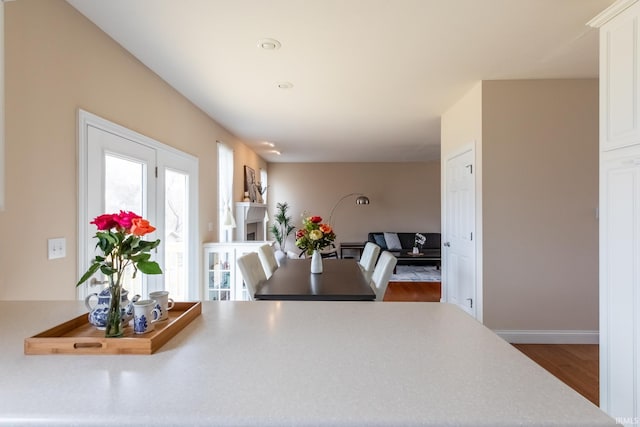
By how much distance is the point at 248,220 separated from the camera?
18.6 ft

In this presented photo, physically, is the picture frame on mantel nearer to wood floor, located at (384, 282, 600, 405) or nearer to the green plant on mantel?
the green plant on mantel

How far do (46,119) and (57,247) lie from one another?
2.23 ft

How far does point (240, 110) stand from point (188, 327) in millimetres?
3240

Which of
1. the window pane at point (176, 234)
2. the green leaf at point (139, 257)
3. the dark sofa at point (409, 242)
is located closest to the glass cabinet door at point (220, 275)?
the window pane at point (176, 234)

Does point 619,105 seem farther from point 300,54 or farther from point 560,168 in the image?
point 300,54

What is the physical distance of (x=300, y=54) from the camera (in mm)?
2543

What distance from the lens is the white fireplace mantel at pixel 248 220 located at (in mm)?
5273

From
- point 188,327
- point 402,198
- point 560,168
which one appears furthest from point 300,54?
point 402,198

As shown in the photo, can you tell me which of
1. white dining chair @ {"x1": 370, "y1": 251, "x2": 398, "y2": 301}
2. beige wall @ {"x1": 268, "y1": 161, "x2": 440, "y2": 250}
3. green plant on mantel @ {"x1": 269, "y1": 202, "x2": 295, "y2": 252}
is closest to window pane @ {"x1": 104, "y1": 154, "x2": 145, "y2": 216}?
white dining chair @ {"x1": 370, "y1": 251, "x2": 398, "y2": 301}

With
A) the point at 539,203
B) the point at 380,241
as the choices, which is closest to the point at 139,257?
the point at 539,203

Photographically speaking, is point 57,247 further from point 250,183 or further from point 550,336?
point 250,183

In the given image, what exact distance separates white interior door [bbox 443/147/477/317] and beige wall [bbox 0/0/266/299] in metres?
3.20

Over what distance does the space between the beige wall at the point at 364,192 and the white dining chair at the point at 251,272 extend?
5.51m

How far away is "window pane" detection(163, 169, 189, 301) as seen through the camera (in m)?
3.20
